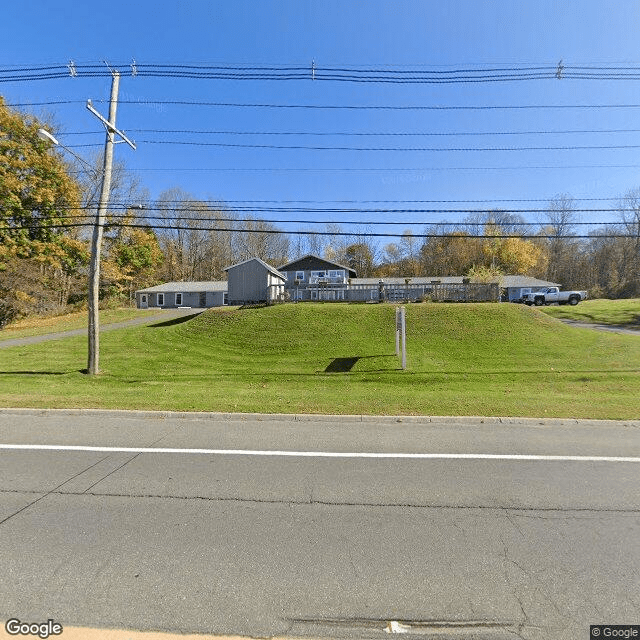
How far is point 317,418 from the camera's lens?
22.7ft

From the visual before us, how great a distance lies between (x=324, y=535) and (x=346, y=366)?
933 centimetres

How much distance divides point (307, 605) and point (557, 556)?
81.2 inches

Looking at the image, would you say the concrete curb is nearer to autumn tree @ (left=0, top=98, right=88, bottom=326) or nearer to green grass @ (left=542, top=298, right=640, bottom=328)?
green grass @ (left=542, top=298, right=640, bottom=328)

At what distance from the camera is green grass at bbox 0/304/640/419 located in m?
7.89

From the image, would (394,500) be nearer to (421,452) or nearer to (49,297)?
(421,452)

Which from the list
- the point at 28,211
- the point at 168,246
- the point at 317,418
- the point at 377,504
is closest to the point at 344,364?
Result: the point at 317,418

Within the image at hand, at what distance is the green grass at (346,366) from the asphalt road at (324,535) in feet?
7.48

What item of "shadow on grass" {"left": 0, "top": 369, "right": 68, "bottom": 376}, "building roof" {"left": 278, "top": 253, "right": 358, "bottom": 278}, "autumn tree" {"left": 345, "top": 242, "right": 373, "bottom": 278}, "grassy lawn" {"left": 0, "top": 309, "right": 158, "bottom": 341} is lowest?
"shadow on grass" {"left": 0, "top": 369, "right": 68, "bottom": 376}

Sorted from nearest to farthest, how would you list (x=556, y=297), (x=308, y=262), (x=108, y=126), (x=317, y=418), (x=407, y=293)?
(x=317, y=418)
(x=108, y=126)
(x=407, y=293)
(x=556, y=297)
(x=308, y=262)

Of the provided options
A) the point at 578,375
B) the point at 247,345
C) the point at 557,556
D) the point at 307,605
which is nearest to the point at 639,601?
the point at 557,556

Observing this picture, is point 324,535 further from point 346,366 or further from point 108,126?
point 108,126

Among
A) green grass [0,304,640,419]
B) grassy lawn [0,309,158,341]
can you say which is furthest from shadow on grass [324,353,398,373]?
grassy lawn [0,309,158,341]

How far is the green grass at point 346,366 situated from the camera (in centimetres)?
789

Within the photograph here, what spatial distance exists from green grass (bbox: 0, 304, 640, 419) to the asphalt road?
228cm
